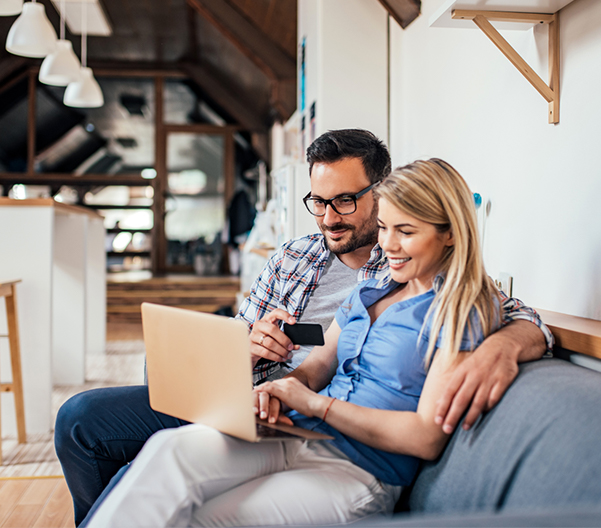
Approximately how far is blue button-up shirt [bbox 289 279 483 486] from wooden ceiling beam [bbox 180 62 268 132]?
23.6ft

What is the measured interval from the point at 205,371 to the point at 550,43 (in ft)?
3.67

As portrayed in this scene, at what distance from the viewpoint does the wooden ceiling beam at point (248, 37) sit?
5.05 m

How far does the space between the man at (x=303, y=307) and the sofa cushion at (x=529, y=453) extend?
0.34 feet

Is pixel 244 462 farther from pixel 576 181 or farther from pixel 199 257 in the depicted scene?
pixel 199 257

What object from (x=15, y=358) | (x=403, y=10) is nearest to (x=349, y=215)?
(x=403, y=10)

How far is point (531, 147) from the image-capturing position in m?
1.52

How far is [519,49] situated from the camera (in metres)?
1.57

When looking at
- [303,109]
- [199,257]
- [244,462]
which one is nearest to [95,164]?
[199,257]

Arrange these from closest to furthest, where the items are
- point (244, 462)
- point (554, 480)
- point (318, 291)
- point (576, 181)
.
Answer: point (554, 480)
point (244, 462)
point (576, 181)
point (318, 291)

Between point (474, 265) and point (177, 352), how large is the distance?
22.8 inches

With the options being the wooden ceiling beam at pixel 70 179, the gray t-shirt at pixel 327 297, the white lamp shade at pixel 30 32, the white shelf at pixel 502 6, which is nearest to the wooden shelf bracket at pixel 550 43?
the white shelf at pixel 502 6

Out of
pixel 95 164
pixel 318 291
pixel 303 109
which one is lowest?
pixel 318 291

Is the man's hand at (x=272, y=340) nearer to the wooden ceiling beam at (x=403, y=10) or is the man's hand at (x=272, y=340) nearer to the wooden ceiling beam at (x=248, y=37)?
the wooden ceiling beam at (x=403, y=10)

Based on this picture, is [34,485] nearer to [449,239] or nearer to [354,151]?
[354,151]
